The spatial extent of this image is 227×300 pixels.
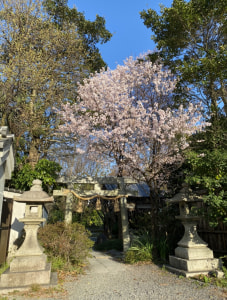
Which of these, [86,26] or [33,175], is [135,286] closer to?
[33,175]

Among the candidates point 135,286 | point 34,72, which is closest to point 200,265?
point 135,286

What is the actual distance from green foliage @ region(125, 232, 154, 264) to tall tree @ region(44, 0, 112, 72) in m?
9.99

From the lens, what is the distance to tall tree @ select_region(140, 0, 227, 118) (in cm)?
682

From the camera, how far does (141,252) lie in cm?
757

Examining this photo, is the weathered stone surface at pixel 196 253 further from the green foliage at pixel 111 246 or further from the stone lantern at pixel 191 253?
the green foliage at pixel 111 246

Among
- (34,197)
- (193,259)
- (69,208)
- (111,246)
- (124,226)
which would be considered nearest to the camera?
(34,197)

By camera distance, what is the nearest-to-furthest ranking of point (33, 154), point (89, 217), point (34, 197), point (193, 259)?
1. point (34, 197)
2. point (193, 259)
3. point (33, 154)
4. point (89, 217)

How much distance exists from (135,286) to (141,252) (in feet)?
8.55

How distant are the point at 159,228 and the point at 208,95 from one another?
5.69 meters

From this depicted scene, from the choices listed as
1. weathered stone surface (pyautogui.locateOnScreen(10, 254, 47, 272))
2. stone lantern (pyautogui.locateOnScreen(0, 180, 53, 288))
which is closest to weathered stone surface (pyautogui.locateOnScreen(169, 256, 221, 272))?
stone lantern (pyautogui.locateOnScreen(0, 180, 53, 288))

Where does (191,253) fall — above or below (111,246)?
above

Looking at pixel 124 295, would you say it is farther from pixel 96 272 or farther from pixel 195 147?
pixel 195 147

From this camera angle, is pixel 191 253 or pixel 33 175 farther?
pixel 33 175

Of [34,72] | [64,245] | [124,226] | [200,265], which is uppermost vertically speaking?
[34,72]
